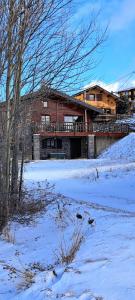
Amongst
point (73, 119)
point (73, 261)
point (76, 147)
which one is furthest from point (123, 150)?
point (73, 261)

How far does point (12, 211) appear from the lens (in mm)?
9945

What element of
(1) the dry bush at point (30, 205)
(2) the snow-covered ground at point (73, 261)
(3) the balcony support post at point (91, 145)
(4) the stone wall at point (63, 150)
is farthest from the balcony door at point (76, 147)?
(2) the snow-covered ground at point (73, 261)

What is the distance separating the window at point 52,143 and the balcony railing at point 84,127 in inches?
50.7

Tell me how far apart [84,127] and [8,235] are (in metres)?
39.0

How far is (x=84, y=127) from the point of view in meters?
46.9

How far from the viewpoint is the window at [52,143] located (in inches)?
1839

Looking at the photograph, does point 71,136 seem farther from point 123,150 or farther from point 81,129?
point 123,150

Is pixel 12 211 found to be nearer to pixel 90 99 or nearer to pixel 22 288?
pixel 22 288

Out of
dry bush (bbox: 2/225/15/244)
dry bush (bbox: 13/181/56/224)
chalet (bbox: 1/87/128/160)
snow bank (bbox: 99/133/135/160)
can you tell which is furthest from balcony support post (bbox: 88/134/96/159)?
dry bush (bbox: 2/225/15/244)

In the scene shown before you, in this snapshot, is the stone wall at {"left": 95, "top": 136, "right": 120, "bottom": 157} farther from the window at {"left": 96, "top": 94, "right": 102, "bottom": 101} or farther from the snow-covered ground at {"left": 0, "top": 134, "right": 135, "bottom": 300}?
the snow-covered ground at {"left": 0, "top": 134, "right": 135, "bottom": 300}

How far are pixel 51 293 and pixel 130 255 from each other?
4.37 feet

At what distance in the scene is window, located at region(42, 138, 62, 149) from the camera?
46.7m

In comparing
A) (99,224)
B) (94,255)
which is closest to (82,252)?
(94,255)

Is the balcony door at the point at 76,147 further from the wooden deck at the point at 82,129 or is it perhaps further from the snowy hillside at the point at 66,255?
the snowy hillside at the point at 66,255
